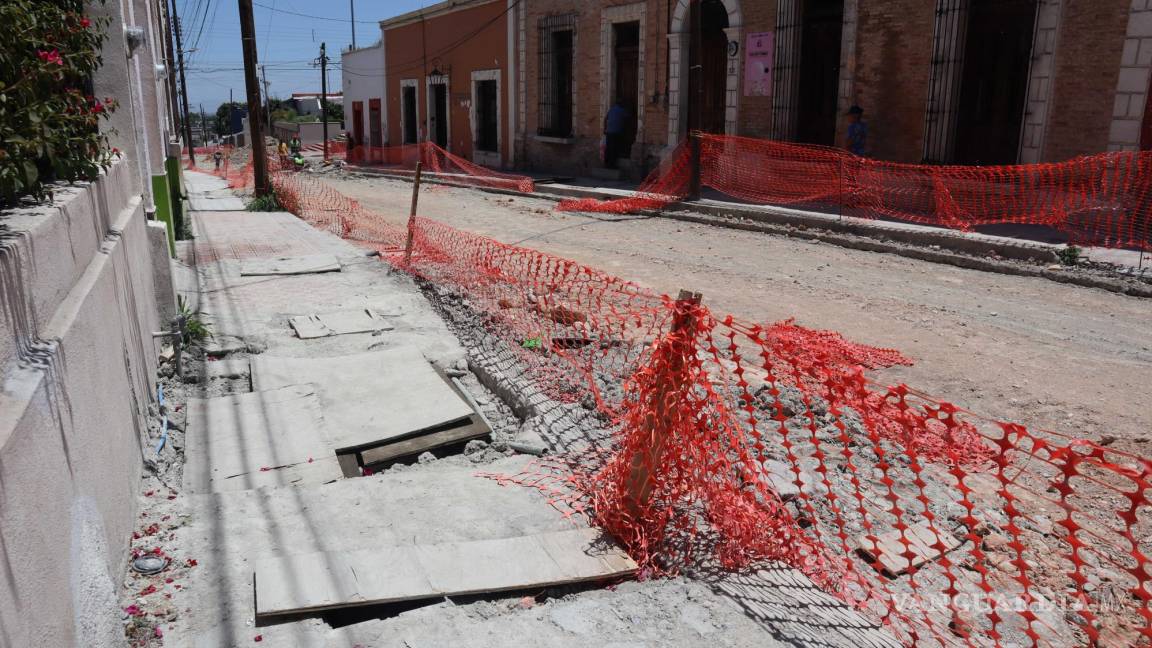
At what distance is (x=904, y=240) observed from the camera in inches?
419

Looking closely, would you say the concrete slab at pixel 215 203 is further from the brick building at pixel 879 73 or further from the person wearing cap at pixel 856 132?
the person wearing cap at pixel 856 132

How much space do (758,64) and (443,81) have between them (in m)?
15.2

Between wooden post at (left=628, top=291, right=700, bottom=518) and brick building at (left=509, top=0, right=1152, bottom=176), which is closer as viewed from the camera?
wooden post at (left=628, top=291, right=700, bottom=518)

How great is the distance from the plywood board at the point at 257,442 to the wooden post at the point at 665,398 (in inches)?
72.1

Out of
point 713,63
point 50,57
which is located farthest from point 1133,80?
point 50,57

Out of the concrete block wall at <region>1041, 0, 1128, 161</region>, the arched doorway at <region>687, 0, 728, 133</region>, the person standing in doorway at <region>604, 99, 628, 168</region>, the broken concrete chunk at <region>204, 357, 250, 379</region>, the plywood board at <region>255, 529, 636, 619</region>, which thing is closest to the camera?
the plywood board at <region>255, 529, 636, 619</region>

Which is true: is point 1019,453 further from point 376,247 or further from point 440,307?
point 376,247

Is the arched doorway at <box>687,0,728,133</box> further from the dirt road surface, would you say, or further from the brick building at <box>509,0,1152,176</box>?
the dirt road surface

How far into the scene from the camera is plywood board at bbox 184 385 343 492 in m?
4.31

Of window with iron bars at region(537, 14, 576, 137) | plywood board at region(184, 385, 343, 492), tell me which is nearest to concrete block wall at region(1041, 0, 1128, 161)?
plywood board at region(184, 385, 343, 492)

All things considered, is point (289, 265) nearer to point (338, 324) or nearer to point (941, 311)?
point (338, 324)

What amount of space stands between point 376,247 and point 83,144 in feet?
24.5

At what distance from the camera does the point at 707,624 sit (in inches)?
110

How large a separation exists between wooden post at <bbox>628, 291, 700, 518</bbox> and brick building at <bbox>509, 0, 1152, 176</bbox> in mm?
10279
